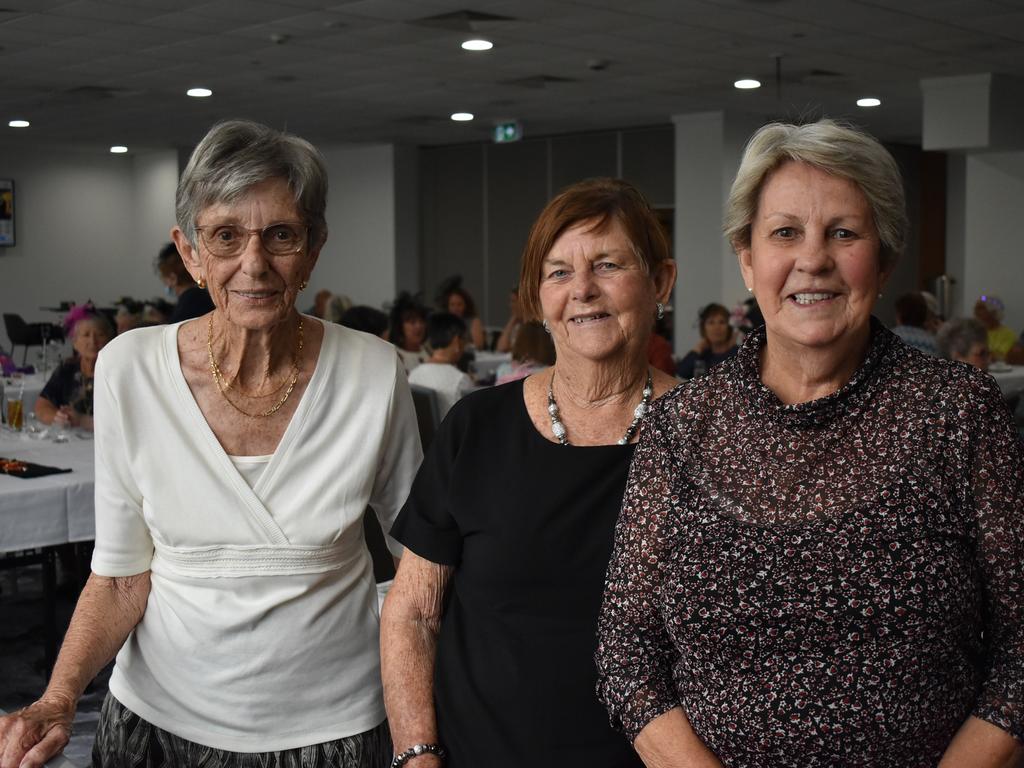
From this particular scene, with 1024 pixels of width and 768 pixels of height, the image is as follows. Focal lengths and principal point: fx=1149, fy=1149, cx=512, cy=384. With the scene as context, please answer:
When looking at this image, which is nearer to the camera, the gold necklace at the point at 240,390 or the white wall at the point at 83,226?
the gold necklace at the point at 240,390

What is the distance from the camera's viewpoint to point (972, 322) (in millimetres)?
7359

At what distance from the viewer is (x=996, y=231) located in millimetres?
11898

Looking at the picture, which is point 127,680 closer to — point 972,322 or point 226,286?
point 226,286

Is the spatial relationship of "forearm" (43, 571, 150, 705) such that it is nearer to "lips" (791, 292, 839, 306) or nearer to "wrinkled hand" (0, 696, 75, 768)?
"wrinkled hand" (0, 696, 75, 768)

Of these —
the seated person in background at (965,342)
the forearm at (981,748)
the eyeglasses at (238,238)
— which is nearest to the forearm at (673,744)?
the forearm at (981,748)

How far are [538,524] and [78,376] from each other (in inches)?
174

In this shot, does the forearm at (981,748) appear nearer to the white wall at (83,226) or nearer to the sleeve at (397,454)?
the sleeve at (397,454)

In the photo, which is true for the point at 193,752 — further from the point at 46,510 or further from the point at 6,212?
the point at 6,212

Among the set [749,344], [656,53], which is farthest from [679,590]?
[656,53]

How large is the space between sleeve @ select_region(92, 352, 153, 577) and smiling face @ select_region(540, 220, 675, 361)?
0.72 m

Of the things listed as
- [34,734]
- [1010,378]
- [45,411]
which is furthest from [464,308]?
[34,734]

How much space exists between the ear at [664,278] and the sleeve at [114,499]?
856mm

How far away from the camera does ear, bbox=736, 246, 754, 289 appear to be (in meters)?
1.50

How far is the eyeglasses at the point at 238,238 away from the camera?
1744mm
